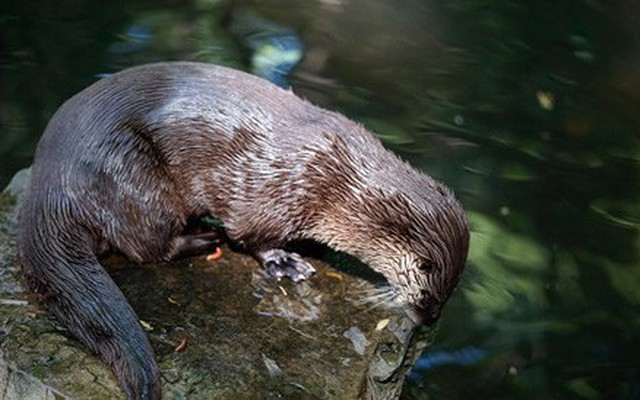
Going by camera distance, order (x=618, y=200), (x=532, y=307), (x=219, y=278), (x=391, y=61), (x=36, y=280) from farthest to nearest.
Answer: (x=391, y=61) → (x=618, y=200) → (x=532, y=307) → (x=219, y=278) → (x=36, y=280)

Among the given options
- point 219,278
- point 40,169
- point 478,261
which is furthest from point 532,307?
point 40,169

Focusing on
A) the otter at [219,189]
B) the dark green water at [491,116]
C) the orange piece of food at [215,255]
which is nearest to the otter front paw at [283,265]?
the otter at [219,189]

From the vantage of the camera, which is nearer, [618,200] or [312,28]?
Answer: [618,200]

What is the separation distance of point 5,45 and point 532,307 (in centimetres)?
262

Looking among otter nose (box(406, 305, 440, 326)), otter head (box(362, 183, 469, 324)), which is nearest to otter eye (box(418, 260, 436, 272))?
otter head (box(362, 183, 469, 324))

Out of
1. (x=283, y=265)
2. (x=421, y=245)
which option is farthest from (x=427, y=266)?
(x=283, y=265)

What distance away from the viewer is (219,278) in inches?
132

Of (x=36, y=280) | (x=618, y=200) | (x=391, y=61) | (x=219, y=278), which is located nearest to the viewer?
(x=36, y=280)

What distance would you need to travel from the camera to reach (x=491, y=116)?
482 centimetres

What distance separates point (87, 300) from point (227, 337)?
40 centimetres

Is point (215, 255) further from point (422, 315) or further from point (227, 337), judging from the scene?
point (422, 315)

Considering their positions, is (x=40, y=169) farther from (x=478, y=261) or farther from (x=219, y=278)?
(x=478, y=261)

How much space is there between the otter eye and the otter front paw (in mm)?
403

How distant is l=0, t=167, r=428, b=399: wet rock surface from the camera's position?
9.50 feet
